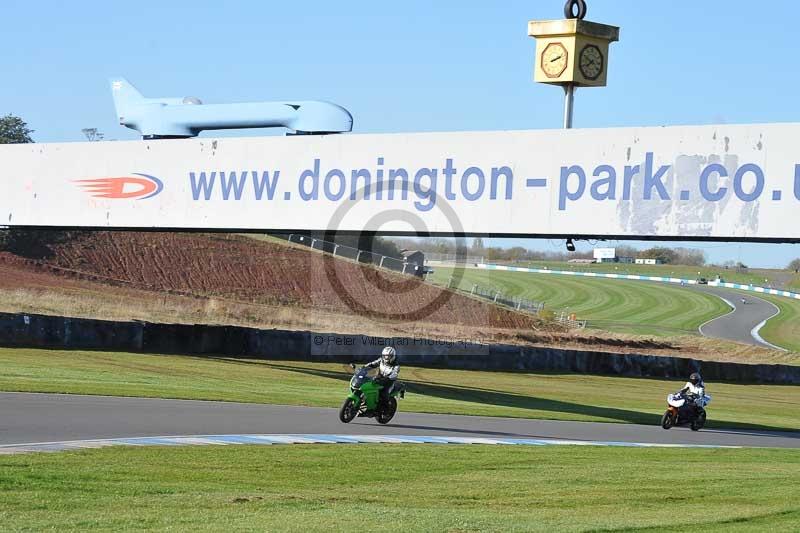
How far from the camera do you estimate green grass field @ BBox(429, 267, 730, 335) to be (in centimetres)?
8300

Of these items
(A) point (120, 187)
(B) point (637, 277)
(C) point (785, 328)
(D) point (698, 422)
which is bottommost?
(D) point (698, 422)

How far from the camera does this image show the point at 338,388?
29844mm

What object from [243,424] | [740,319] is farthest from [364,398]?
[740,319]

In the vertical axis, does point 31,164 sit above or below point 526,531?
above

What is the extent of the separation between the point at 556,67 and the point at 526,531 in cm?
1424

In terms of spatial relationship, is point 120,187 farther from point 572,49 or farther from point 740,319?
point 740,319

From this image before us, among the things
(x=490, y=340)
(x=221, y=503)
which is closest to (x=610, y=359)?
(x=490, y=340)

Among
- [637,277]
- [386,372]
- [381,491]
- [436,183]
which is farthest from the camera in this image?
[637,277]

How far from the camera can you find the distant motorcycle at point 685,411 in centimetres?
2575

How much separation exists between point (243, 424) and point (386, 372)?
309cm

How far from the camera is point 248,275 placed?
212 ft

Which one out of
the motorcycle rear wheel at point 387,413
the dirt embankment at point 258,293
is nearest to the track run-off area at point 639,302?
the dirt embankment at point 258,293

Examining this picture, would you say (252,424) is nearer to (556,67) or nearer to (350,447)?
(350,447)

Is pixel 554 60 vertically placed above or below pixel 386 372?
above
